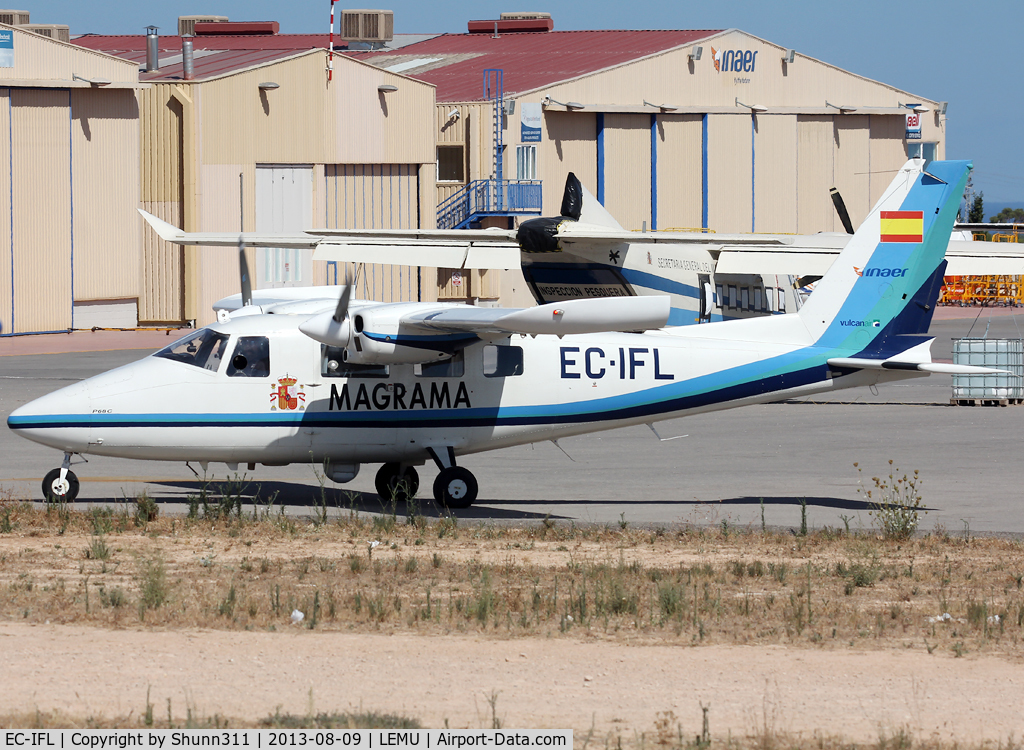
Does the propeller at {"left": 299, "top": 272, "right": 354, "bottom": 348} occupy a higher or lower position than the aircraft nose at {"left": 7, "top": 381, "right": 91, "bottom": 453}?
higher

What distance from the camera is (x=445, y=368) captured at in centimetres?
1775

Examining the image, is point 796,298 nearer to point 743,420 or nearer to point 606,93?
point 743,420

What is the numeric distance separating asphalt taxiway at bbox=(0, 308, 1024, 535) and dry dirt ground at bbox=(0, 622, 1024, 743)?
240 inches

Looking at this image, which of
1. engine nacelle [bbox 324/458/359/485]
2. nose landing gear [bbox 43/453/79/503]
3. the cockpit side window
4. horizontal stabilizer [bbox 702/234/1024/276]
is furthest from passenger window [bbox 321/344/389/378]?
horizontal stabilizer [bbox 702/234/1024/276]

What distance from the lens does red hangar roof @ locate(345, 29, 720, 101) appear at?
61.0 metres

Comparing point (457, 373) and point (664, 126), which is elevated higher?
point (664, 126)

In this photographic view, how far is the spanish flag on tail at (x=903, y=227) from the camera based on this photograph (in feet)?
63.1

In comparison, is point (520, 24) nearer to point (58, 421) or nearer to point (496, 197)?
point (496, 197)

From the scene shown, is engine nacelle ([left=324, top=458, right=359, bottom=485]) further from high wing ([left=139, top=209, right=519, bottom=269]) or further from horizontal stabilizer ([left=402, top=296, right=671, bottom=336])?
high wing ([left=139, top=209, right=519, bottom=269])

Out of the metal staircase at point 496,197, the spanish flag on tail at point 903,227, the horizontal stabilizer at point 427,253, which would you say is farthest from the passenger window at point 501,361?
the metal staircase at point 496,197

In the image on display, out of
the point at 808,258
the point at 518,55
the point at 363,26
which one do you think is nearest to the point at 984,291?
the point at 518,55

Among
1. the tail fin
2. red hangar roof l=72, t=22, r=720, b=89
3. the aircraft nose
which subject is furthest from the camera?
red hangar roof l=72, t=22, r=720, b=89

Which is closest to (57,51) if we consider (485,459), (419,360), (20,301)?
(20,301)

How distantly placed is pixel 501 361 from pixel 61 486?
18.5ft
